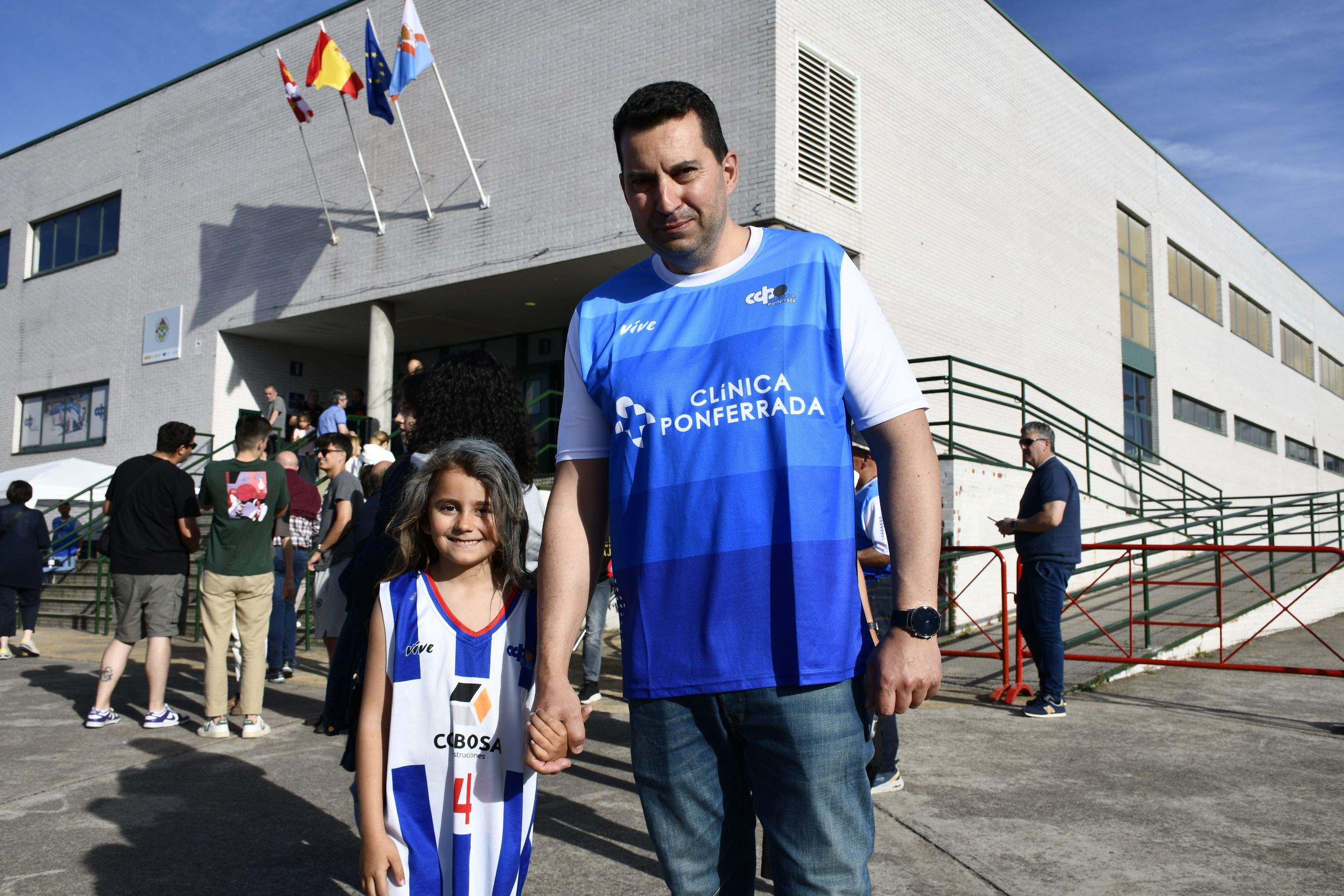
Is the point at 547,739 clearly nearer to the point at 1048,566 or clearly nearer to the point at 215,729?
the point at 215,729

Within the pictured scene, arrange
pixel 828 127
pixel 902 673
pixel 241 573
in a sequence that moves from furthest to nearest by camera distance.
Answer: pixel 828 127 < pixel 241 573 < pixel 902 673

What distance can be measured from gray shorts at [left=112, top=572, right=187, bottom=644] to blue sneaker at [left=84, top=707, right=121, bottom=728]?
494 millimetres

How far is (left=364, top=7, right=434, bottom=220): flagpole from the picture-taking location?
1579 centimetres

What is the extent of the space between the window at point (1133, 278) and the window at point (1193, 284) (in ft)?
3.72

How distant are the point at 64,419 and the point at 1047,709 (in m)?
22.3

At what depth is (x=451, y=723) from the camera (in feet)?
7.89

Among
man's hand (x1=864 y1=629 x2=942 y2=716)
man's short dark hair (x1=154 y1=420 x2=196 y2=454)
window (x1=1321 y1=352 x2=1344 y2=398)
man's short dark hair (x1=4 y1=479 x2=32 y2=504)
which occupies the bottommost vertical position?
man's hand (x1=864 y1=629 x2=942 y2=716)

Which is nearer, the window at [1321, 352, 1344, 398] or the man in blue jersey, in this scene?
the man in blue jersey

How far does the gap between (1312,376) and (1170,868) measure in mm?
38019

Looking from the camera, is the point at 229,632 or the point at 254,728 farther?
the point at 229,632

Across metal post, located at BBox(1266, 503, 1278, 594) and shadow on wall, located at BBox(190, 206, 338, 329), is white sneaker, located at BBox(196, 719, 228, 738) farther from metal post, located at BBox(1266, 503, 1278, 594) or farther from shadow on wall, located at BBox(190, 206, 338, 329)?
shadow on wall, located at BBox(190, 206, 338, 329)

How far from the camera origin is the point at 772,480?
1.76 metres

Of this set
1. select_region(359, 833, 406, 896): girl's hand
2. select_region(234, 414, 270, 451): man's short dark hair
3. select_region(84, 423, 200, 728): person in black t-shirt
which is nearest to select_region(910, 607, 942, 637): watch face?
select_region(359, 833, 406, 896): girl's hand

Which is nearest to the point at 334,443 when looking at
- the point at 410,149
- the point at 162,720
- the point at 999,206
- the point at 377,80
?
the point at 162,720
